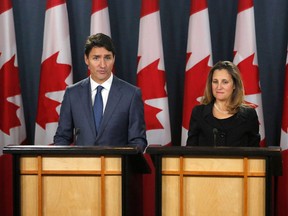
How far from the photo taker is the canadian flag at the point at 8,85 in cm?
405

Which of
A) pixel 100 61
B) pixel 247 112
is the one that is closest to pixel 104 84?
pixel 100 61

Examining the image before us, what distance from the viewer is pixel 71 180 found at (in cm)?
232

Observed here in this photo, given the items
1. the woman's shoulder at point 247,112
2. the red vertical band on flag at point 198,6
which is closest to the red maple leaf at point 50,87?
the red vertical band on flag at point 198,6

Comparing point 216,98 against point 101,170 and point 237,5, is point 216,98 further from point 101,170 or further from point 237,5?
point 237,5

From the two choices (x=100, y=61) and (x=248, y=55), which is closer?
(x=100, y=61)

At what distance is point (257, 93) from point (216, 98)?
0.93 metres

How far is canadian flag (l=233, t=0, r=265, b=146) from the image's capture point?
3.87 m

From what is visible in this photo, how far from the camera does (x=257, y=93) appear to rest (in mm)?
3875

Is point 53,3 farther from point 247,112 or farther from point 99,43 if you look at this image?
point 247,112

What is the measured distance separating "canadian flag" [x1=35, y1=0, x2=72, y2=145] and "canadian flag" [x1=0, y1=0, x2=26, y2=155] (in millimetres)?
177

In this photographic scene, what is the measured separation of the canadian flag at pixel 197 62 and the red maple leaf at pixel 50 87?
88cm

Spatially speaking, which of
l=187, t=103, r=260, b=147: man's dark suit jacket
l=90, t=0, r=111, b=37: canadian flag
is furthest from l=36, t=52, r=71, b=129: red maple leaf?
l=187, t=103, r=260, b=147: man's dark suit jacket

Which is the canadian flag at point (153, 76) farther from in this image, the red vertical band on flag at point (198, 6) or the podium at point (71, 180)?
the podium at point (71, 180)

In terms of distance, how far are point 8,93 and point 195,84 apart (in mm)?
1367
